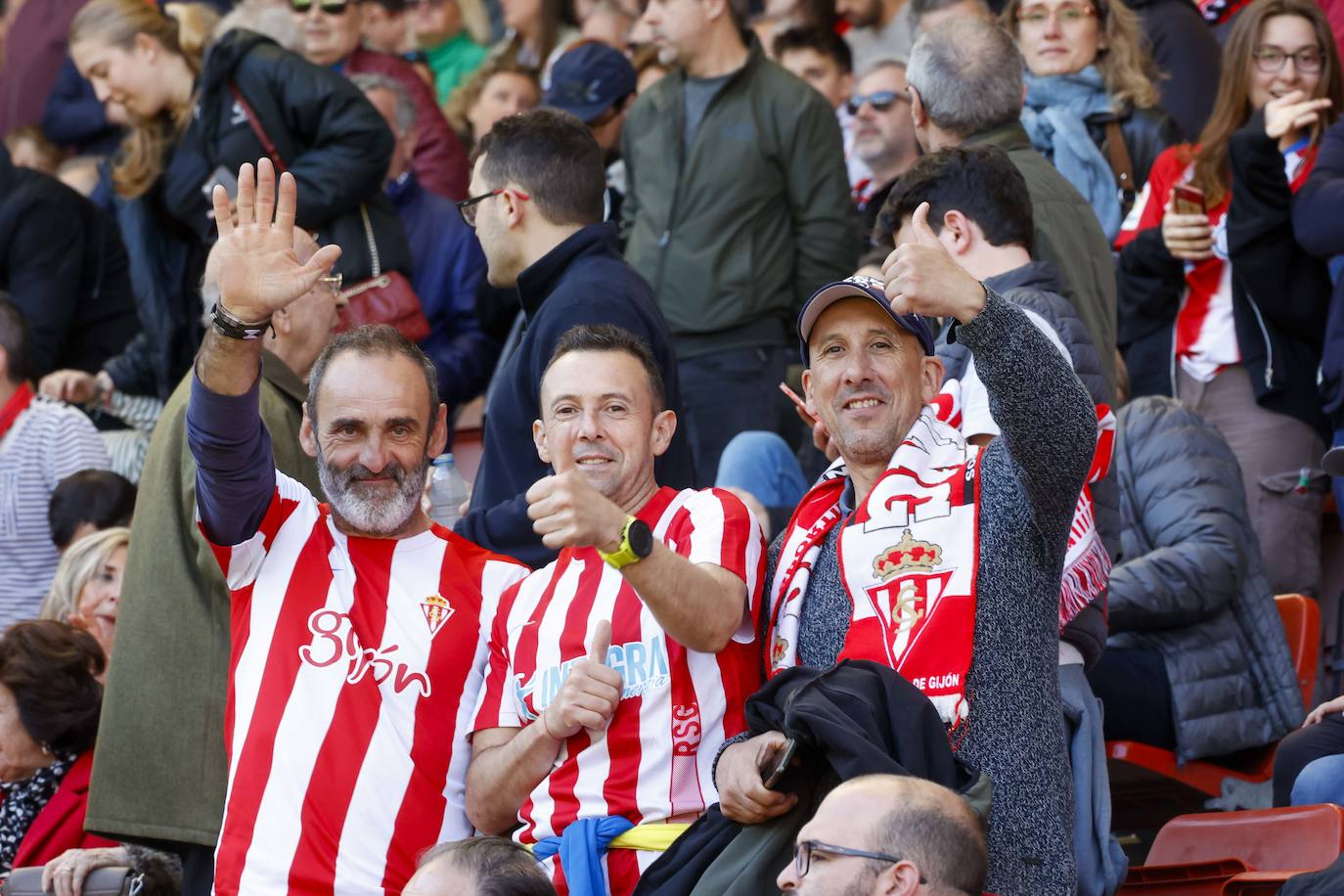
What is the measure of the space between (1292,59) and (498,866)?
4.45 meters

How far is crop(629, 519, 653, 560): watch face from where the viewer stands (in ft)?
11.6

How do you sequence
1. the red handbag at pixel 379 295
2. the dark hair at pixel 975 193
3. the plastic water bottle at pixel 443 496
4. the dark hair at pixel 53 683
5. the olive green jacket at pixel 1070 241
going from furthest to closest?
1. the red handbag at pixel 379 295
2. the dark hair at pixel 53 683
3. the olive green jacket at pixel 1070 241
4. the plastic water bottle at pixel 443 496
5. the dark hair at pixel 975 193

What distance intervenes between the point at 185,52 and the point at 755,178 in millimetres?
2509

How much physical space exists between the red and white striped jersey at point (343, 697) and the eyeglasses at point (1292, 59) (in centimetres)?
367

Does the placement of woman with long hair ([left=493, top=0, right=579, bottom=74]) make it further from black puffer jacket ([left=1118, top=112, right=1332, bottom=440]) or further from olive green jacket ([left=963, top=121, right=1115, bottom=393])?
olive green jacket ([left=963, top=121, right=1115, bottom=393])

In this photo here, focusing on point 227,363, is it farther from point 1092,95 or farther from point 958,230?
point 1092,95

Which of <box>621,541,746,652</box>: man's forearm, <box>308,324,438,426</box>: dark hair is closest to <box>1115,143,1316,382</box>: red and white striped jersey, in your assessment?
<box>308,324,438,426</box>: dark hair

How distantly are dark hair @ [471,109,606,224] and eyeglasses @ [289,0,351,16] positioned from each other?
389 centimetres

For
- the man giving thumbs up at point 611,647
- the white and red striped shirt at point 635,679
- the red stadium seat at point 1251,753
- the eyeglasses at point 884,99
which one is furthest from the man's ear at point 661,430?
the eyeglasses at point 884,99

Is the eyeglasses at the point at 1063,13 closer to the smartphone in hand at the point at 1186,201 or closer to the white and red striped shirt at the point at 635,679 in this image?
the smartphone in hand at the point at 1186,201

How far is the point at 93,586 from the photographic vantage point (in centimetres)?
630

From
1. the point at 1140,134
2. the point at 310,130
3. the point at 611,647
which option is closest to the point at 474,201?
the point at 611,647

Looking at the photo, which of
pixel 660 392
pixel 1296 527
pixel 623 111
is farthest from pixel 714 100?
pixel 660 392

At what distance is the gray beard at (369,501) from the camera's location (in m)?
4.21
